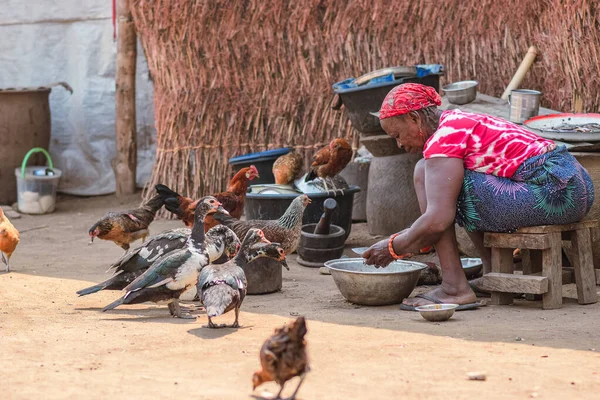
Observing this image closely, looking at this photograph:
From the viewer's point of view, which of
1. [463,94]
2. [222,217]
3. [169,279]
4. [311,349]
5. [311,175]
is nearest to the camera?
[311,349]

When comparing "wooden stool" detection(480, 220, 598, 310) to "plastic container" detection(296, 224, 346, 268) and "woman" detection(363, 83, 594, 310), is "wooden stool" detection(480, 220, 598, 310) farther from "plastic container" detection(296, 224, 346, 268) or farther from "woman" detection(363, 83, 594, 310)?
"plastic container" detection(296, 224, 346, 268)

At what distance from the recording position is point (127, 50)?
1165 centimetres

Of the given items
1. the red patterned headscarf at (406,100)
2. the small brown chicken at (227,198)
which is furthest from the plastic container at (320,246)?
the red patterned headscarf at (406,100)

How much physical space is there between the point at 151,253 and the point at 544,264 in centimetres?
264

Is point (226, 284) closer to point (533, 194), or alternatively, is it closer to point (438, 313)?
point (438, 313)

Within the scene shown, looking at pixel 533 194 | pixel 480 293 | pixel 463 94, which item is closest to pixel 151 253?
pixel 480 293

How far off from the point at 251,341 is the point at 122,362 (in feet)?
2.53

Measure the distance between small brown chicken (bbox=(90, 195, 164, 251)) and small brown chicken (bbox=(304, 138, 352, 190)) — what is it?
5.43 ft

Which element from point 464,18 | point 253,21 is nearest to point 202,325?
point 464,18

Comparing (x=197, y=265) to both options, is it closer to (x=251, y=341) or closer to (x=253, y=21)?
(x=251, y=341)

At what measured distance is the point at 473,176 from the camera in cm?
530

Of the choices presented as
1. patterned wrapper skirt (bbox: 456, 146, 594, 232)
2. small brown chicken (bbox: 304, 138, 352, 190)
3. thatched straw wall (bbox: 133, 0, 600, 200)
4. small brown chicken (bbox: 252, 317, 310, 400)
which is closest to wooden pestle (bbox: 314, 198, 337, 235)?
small brown chicken (bbox: 304, 138, 352, 190)

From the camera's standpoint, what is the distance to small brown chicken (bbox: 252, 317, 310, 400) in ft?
10.8

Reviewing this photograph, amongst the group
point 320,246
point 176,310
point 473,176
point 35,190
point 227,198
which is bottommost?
point 35,190
